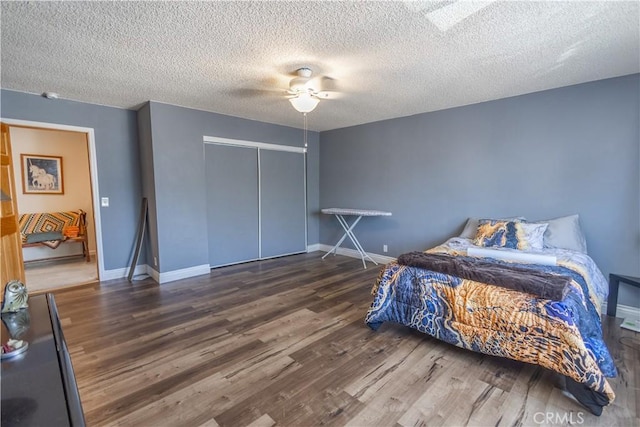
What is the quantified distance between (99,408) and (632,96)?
4790 mm

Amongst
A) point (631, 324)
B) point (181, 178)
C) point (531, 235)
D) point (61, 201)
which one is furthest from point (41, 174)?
point (631, 324)

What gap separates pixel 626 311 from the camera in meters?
2.82

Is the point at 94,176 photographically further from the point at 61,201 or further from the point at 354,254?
the point at 354,254

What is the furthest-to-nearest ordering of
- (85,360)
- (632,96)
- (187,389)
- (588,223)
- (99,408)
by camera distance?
(588,223), (632,96), (85,360), (187,389), (99,408)

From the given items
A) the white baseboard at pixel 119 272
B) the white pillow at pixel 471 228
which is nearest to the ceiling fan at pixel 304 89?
the white pillow at pixel 471 228

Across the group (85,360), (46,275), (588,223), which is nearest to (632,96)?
(588,223)

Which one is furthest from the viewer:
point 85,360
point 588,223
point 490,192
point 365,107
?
point 365,107

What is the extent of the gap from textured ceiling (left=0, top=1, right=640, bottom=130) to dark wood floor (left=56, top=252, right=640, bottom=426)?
2.27 metres

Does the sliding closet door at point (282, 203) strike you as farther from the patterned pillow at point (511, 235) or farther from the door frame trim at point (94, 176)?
the patterned pillow at point (511, 235)

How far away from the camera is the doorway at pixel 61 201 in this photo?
402 cm

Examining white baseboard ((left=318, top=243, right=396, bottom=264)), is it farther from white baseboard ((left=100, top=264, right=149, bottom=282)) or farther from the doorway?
the doorway

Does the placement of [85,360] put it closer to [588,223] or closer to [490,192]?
[490,192]

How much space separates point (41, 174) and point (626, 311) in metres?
8.07

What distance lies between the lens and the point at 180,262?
3.98 meters
